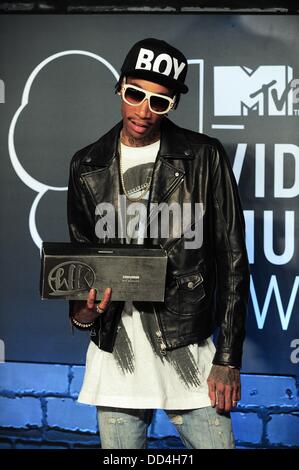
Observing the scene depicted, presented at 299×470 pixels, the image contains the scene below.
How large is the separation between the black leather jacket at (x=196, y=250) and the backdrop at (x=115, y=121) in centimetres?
118

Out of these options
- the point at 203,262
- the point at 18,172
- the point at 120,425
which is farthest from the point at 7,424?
the point at 203,262

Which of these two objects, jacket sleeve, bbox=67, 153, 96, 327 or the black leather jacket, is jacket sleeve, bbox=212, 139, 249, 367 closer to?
the black leather jacket

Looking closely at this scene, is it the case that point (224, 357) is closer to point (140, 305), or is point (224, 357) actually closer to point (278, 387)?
point (140, 305)

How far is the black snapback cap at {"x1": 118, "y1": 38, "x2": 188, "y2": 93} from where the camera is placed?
2.76 m

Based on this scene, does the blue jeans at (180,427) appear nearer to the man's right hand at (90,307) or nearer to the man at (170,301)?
the man at (170,301)

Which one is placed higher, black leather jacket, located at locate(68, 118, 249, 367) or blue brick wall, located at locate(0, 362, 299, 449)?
black leather jacket, located at locate(68, 118, 249, 367)

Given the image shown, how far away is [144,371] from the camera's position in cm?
276

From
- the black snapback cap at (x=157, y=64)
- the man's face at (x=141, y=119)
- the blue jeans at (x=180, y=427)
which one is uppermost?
the black snapback cap at (x=157, y=64)

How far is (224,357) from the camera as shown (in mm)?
2762

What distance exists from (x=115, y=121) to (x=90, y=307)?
163 centimetres

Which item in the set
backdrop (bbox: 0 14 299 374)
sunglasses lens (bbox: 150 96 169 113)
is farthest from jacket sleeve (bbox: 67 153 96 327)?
backdrop (bbox: 0 14 299 374)

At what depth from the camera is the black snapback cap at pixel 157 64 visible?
9.07 ft

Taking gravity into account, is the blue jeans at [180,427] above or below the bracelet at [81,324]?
below

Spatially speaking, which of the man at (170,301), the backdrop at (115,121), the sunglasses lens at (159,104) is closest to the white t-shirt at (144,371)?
the man at (170,301)
